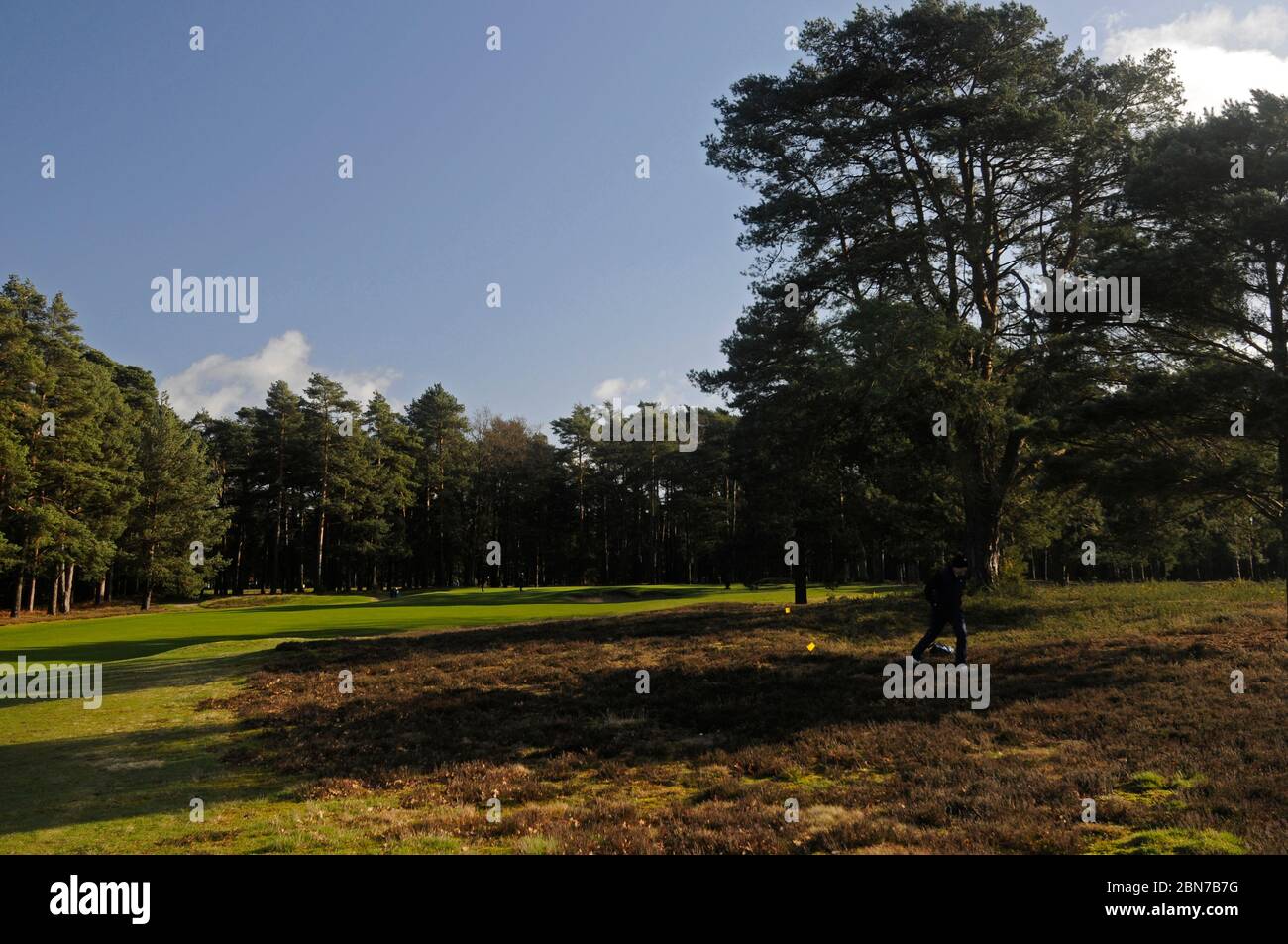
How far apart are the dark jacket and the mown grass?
170 centimetres

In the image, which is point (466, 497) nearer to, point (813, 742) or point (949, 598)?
point (949, 598)

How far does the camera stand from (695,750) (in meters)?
11.7

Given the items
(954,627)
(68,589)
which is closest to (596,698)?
(954,627)

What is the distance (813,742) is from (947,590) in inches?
200

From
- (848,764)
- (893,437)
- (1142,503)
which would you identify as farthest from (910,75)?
(848,764)

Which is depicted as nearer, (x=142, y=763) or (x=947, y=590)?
(x=142, y=763)

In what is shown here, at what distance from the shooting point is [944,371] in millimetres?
23391

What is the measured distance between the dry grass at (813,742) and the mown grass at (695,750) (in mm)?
56

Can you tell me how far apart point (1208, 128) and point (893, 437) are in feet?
41.6
